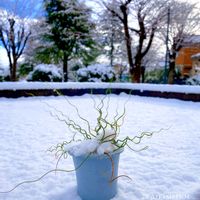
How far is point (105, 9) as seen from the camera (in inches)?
503

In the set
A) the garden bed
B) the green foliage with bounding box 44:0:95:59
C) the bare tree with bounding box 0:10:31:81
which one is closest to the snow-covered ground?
the garden bed

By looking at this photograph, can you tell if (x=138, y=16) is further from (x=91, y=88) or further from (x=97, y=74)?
(x=91, y=88)

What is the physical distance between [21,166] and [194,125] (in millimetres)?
3296

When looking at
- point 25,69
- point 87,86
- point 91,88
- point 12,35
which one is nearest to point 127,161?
point 91,88

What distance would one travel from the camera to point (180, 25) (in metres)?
14.4

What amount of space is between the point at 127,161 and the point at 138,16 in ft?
36.0

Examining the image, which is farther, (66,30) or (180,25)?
(66,30)

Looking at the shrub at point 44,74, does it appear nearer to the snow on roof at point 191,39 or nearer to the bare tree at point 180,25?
the bare tree at point 180,25

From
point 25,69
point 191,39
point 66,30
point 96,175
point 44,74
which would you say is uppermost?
point 66,30

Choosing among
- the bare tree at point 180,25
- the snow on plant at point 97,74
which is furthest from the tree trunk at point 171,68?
the snow on plant at point 97,74

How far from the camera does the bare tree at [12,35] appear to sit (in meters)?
14.3

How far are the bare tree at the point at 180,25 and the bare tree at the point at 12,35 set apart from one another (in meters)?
8.55

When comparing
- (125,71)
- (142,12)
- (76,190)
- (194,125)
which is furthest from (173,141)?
(125,71)

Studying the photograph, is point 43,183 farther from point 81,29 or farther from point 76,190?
point 81,29
